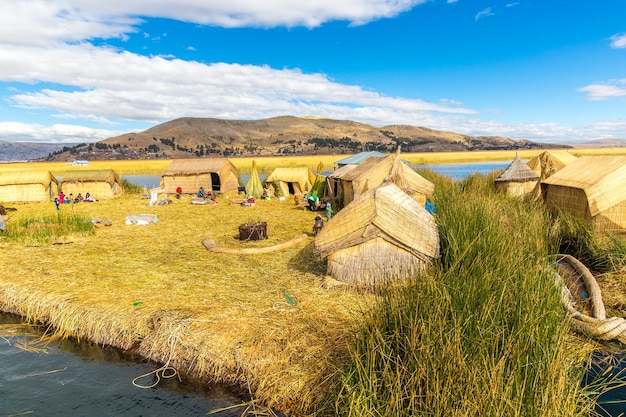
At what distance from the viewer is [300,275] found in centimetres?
921

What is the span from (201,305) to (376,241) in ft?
12.4

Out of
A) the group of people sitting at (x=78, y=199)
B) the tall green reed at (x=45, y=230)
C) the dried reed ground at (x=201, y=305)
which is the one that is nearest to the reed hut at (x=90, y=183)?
the group of people sitting at (x=78, y=199)

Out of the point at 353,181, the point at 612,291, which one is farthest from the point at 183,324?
the point at 353,181

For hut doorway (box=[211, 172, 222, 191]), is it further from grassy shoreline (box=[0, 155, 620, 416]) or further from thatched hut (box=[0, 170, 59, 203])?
grassy shoreline (box=[0, 155, 620, 416])

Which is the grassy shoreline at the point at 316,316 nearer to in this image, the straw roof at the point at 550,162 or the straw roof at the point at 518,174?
the straw roof at the point at 518,174

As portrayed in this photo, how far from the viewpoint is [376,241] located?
8.08 m

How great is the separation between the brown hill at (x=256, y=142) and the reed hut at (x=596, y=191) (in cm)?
12592

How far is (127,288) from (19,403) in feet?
10.2

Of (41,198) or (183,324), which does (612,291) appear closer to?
(183,324)

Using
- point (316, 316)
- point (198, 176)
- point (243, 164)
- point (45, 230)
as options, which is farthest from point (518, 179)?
point (243, 164)

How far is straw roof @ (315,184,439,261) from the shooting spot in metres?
7.93

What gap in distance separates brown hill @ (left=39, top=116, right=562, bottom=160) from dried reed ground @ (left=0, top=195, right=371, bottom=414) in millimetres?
120992

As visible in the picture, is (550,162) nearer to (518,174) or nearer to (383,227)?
(518,174)

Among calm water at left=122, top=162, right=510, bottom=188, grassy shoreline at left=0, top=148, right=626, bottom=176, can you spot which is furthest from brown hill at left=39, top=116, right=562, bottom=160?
calm water at left=122, top=162, right=510, bottom=188
